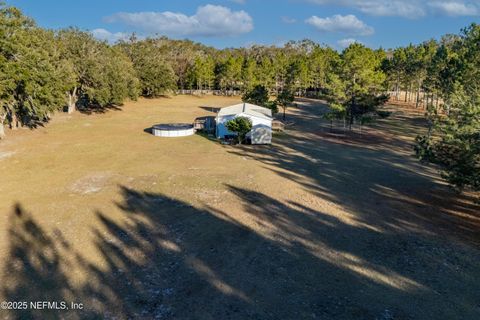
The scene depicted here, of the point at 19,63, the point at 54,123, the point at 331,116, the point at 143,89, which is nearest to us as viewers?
the point at 19,63

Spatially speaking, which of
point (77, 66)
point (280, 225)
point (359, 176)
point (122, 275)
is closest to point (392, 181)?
point (359, 176)

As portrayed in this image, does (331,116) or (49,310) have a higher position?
(331,116)

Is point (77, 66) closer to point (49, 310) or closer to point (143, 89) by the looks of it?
point (143, 89)

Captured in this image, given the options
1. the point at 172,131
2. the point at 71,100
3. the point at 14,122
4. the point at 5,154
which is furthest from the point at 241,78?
the point at 5,154

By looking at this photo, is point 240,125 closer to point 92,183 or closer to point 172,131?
point 172,131

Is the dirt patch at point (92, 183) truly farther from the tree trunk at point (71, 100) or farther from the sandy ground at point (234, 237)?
the tree trunk at point (71, 100)

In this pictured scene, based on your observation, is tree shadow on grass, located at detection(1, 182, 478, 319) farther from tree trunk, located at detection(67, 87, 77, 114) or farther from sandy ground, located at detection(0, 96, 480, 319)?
tree trunk, located at detection(67, 87, 77, 114)
